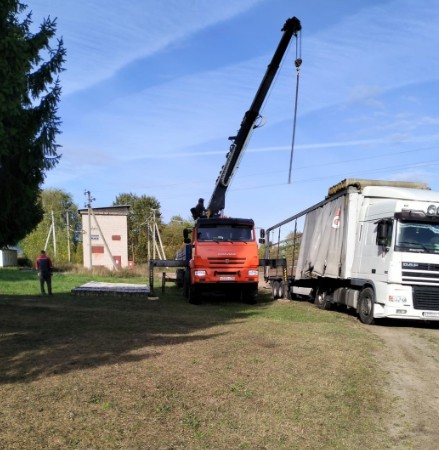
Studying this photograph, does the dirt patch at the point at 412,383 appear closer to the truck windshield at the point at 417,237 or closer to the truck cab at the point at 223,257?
the truck windshield at the point at 417,237

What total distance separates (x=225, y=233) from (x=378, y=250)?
566 cm

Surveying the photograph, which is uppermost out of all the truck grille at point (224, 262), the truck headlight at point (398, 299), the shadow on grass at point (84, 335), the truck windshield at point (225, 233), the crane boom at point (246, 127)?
the crane boom at point (246, 127)

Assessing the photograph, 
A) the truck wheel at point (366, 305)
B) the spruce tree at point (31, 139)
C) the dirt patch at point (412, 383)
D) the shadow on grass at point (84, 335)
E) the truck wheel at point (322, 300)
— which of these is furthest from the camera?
the truck wheel at point (322, 300)

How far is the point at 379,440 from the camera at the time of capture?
181 inches

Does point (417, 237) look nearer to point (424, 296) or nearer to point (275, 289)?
point (424, 296)

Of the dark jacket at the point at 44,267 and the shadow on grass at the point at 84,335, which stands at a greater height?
the dark jacket at the point at 44,267

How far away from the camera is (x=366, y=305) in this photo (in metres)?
12.8

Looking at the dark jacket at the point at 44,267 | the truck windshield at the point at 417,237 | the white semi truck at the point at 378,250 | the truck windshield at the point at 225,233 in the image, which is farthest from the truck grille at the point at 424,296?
the dark jacket at the point at 44,267

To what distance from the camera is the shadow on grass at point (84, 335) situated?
6507 mm

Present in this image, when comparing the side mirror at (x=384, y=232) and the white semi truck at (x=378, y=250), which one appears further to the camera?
the side mirror at (x=384, y=232)

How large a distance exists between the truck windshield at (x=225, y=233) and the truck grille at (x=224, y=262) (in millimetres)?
674

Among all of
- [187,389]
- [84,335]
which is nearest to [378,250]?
[84,335]

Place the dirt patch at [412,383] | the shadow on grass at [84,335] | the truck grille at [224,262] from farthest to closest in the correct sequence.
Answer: the truck grille at [224,262], the shadow on grass at [84,335], the dirt patch at [412,383]

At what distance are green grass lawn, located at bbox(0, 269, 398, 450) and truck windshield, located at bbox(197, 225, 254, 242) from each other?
261 inches
